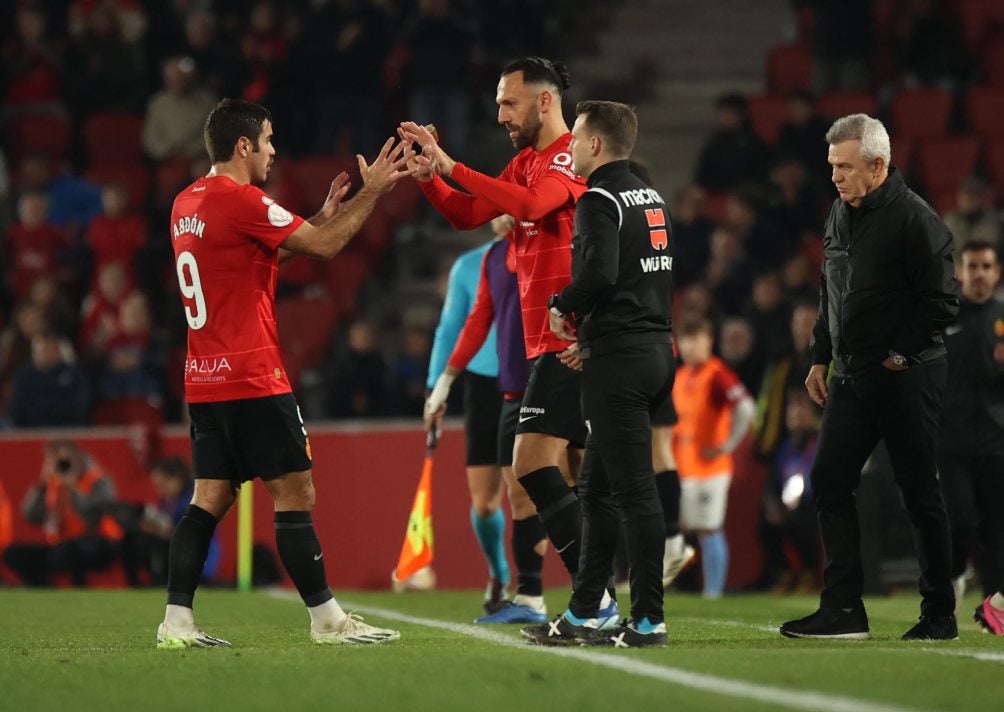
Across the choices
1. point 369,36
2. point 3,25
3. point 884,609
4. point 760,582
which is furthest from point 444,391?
point 3,25

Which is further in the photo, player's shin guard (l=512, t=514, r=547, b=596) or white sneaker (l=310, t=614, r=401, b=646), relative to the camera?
player's shin guard (l=512, t=514, r=547, b=596)

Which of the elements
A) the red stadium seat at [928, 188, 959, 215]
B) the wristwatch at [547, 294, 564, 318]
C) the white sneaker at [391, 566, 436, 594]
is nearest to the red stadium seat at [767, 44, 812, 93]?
the red stadium seat at [928, 188, 959, 215]

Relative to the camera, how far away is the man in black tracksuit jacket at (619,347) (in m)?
6.29

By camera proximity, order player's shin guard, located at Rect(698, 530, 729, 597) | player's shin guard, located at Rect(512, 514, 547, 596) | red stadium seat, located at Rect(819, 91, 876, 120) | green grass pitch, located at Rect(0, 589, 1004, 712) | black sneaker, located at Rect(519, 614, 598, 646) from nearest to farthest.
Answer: green grass pitch, located at Rect(0, 589, 1004, 712) < black sneaker, located at Rect(519, 614, 598, 646) < player's shin guard, located at Rect(512, 514, 547, 596) < player's shin guard, located at Rect(698, 530, 729, 597) < red stadium seat, located at Rect(819, 91, 876, 120)

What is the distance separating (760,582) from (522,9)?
800 cm

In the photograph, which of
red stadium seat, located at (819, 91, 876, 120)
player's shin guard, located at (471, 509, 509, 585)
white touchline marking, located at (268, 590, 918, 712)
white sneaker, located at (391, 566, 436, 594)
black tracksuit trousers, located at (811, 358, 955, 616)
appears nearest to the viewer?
white touchline marking, located at (268, 590, 918, 712)

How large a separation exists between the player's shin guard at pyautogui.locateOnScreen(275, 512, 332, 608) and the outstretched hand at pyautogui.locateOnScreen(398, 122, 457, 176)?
1.46 meters

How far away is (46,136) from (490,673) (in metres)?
13.3

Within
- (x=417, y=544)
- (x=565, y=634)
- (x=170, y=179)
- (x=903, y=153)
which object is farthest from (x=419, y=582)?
(x=903, y=153)

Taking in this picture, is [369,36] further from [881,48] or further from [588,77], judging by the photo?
[881,48]

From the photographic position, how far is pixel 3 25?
18359mm

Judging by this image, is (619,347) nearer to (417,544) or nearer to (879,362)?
(879,362)

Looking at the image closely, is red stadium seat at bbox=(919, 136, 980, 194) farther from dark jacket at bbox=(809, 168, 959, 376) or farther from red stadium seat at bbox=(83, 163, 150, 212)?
dark jacket at bbox=(809, 168, 959, 376)

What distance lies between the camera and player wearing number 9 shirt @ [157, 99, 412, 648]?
6.61 m
